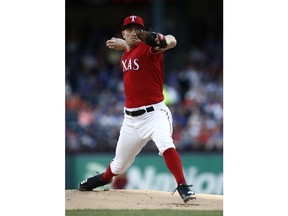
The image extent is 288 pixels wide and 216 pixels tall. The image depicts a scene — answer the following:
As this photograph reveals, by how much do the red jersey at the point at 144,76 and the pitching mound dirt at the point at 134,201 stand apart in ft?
2.60

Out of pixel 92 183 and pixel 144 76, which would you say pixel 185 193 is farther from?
pixel 92 183

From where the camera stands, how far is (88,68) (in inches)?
474

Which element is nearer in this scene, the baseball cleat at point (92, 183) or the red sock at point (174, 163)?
the red sock at point (174, 163)

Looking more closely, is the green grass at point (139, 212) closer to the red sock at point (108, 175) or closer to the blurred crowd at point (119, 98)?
the red sock at point (108, 175)

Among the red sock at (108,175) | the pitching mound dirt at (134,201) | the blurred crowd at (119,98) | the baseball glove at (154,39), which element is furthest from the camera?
the blurred crowd at (119,98)

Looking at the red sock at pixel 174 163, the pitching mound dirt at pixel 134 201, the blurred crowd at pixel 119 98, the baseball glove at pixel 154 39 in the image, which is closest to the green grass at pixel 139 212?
the pitching mound dirt at pixel 134 201

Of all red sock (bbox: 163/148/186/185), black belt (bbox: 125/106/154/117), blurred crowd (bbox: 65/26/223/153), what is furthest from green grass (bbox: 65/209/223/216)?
blurred crowd (bbox: 65/26/223/153)

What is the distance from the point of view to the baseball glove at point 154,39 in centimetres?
501

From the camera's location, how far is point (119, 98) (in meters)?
10.7

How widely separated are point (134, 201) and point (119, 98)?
515 centimetres
